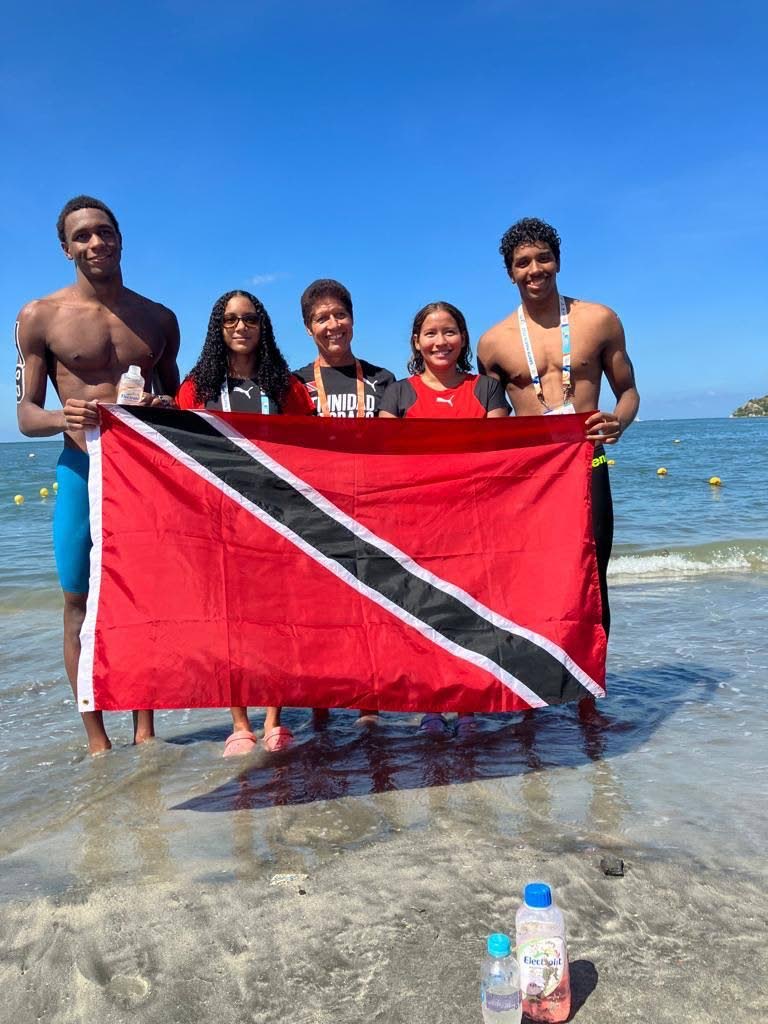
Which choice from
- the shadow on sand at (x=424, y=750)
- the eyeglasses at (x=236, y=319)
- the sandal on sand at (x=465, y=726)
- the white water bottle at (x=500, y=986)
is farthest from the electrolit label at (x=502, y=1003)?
the eyeglasses at (x=236, y=319)

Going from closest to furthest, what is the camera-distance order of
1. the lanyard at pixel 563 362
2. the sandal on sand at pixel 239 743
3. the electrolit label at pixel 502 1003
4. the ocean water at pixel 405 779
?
the electrolit label at pixel 502 1003 → the ocean water at pixel 405 779 → the sandal on sand at pixel 239 743 → the lanyard at pixel 563 362

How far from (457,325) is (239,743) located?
8.86 feet

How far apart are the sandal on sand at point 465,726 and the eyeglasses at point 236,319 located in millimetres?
Result: 2670

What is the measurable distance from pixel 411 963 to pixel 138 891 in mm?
1085

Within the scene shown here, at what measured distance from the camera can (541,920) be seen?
7.88 ft

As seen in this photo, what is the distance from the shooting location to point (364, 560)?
4.15 metres

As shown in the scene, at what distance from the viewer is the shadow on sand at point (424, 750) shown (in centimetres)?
403

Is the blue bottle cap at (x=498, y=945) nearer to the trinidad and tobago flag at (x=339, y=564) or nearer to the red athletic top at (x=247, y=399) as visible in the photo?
the trinidad and tobago flag at (x=339, y=564)

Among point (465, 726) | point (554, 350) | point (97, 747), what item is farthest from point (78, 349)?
point (465, 726)

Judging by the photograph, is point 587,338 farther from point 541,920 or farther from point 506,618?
point 541,920

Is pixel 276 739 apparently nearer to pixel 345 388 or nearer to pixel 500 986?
pixel 345 388

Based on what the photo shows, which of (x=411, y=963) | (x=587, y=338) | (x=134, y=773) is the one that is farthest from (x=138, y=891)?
(x=587, y=338)

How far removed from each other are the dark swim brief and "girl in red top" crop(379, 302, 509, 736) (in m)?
1.70

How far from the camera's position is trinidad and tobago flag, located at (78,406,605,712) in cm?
385
